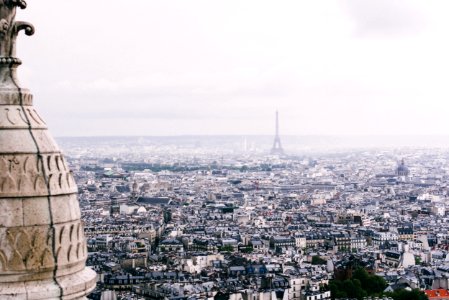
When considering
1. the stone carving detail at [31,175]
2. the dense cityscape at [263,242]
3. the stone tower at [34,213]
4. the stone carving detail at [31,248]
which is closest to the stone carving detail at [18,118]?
the stone tower at [34,213]

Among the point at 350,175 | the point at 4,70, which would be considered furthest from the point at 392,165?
the point at 4,70

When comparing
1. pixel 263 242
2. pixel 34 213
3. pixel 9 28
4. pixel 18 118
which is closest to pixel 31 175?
pixel 34 213

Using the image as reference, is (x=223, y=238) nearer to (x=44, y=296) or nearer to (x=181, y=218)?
(x=181, y=218)

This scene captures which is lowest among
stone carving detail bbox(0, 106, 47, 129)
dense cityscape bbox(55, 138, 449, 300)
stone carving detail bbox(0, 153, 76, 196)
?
dense cityscape bbox(55, 138, 449, 300)

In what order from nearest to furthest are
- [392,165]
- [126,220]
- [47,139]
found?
[47,139], [126,220], [392,165]

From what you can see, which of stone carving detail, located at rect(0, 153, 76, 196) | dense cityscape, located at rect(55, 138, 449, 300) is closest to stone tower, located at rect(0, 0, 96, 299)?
stone carving detail, located at rect(0, 153, 76, 196)

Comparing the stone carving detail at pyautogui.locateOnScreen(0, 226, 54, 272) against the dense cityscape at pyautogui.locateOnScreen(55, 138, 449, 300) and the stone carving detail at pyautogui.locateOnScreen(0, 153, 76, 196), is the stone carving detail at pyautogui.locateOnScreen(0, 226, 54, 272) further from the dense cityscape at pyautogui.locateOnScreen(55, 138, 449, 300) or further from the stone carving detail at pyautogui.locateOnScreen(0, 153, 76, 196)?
the dense cityscape at pyautogui.locateOnScreen(55, 138, 449, 300)

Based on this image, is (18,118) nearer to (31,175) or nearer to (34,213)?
(31,175)

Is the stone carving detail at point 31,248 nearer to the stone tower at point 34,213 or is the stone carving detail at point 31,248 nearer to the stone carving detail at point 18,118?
the stone tower at point 34,213
